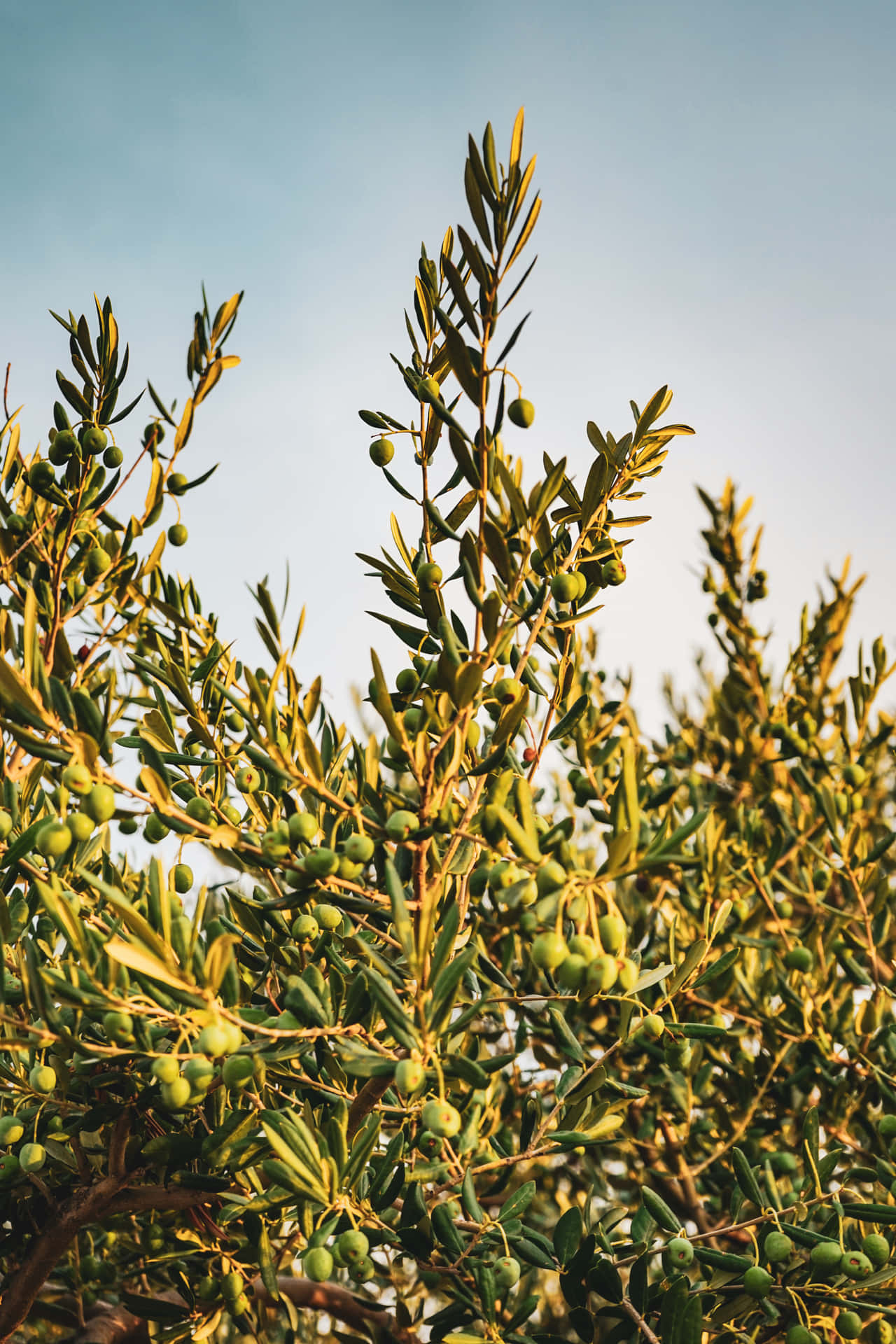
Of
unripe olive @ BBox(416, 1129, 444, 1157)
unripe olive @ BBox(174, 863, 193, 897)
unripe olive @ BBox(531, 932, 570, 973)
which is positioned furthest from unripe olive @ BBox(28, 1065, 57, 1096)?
unripe olive @ BBox(531, 932, 570, 973)

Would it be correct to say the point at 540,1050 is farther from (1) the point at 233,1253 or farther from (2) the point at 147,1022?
(2) the point at 147,1022

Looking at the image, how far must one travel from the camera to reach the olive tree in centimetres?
128

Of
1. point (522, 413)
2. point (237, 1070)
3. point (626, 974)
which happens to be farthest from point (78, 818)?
point (522, 413)

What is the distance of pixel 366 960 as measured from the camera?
1573 millimetres

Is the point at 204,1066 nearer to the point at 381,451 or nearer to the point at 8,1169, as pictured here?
the point at 8,1169

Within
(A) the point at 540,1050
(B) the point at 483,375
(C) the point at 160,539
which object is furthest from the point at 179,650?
(A) the point at 540,1050

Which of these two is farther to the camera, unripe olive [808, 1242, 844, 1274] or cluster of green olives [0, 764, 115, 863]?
unripe olive [808, 1242, 844, 1274]

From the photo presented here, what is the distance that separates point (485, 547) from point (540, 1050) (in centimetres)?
233

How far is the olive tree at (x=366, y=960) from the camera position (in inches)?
50.4

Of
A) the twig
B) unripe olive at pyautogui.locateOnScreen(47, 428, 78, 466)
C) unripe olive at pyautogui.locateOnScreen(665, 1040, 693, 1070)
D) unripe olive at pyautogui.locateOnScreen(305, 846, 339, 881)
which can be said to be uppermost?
unripe olive at pyautogui.locateOnScreen(47, 428, 78, 466)

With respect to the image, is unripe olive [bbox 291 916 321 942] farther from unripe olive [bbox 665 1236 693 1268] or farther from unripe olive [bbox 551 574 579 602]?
unripe olive [bbox 665 1236 693 1268]

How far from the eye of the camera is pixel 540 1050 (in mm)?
3238

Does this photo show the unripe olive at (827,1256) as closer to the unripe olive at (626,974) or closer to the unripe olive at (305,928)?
the unripe olive at (626,974)

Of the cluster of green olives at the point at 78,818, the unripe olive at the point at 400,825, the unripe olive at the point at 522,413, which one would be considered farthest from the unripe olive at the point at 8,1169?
the unripe olive at the point at 522,413
